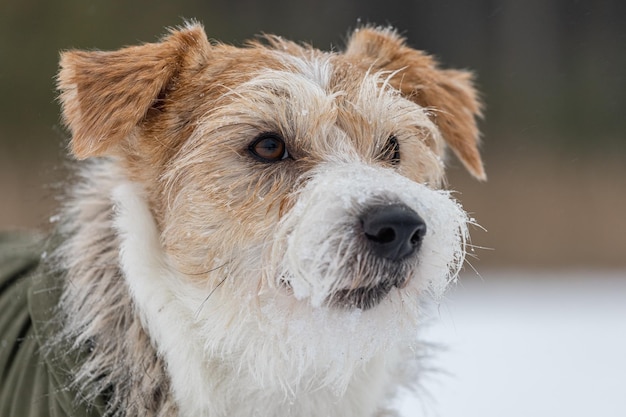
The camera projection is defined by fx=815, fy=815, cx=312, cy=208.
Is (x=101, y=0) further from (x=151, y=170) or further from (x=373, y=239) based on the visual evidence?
(x=373, y=239)

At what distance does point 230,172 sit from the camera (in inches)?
93.3

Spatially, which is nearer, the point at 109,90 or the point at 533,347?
the point at 109,90

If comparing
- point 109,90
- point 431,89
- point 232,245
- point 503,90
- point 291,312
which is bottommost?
point 291,312

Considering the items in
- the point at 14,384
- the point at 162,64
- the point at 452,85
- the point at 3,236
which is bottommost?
the point at 14,384

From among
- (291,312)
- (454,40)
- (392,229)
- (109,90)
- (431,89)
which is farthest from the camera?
(454,40)

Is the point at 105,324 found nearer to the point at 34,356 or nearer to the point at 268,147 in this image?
the point at 34,356

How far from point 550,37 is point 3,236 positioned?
626 centimetres

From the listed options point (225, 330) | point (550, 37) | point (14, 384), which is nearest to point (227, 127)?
point (225, 330)

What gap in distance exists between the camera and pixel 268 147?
2.40 m

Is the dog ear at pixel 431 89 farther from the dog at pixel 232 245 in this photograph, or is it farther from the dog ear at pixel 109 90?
the dog ear at pixel 109 90

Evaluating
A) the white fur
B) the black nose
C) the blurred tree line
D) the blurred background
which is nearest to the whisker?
the white fur

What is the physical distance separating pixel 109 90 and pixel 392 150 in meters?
0.89

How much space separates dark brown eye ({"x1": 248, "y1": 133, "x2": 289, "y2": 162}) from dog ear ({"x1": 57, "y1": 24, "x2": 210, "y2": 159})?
0.35 metres

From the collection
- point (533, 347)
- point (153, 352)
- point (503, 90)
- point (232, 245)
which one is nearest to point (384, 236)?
point (232, 245)
